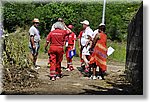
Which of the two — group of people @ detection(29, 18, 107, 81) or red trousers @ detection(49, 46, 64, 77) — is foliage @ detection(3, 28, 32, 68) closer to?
group of people @ detection(29, 18, 107, 81)

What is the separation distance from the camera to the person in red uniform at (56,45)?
28.5ft

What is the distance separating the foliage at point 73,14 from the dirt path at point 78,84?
49 centimetres

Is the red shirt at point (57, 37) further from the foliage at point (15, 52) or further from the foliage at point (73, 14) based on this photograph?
the foliage at point (15, 52)

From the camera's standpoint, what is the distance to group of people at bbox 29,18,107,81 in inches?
342

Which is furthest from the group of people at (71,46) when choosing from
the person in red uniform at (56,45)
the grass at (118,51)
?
the grass at (118,51)

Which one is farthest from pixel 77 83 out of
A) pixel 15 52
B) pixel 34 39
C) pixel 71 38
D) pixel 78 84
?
pixel 15 52

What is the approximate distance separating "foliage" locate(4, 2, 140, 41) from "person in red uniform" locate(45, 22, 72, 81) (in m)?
0.10

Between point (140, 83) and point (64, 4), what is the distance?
159 cm

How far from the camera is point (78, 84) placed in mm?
8602

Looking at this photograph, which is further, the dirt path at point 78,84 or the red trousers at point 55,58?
the red trousers at point 55,58

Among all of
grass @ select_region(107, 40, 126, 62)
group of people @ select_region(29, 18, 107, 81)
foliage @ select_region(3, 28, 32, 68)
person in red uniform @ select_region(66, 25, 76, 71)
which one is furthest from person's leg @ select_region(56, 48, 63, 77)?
grass @ select_region(107, 40, 126, 62)

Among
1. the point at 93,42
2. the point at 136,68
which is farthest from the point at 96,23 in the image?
the point at 136,68

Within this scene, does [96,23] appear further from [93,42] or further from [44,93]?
[44,93]

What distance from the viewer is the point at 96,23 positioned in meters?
8.69
